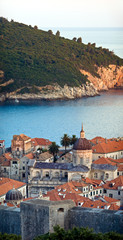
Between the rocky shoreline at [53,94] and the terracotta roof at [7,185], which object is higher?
the rocky shoreline at [53,94]

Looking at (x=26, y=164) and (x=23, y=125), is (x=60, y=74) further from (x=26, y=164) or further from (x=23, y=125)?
(x=26, y=164)

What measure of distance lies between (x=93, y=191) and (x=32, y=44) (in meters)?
84.9

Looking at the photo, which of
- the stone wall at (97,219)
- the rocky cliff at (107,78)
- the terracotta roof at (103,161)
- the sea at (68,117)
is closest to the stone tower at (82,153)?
the terracotta roof at (103,161)

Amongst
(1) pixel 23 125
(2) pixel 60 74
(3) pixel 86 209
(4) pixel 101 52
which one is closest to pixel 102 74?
(4) pixel 101 52

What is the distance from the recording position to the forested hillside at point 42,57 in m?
104

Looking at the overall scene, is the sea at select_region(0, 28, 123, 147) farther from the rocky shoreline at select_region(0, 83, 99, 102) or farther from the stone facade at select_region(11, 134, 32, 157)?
the stone facade at select_region(11, 134, 32, 157)

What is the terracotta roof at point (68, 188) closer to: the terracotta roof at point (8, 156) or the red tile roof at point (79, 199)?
the red tile roof at point (79, 199)

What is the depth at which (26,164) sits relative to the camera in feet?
124

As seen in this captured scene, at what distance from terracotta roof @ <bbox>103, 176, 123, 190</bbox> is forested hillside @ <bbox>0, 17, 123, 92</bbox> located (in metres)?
67.9

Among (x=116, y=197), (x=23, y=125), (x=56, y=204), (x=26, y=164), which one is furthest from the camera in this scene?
(x=23, y=125)


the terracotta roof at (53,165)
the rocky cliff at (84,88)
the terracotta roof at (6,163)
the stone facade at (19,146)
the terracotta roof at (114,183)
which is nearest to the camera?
the terracotta roof at (114,183)

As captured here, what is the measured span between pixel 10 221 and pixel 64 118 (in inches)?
2107

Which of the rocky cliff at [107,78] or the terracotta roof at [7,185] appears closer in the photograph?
the terracotta roof at [7,185]

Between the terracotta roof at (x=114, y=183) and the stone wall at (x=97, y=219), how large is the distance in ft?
31.2
